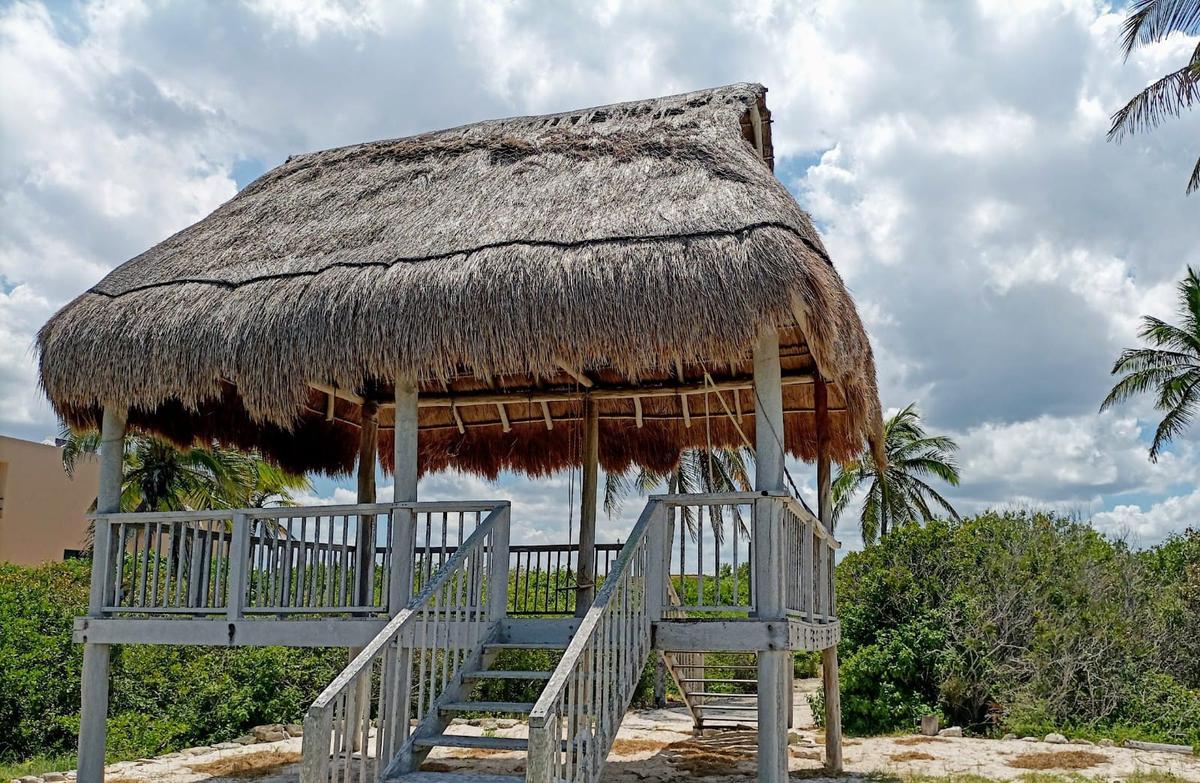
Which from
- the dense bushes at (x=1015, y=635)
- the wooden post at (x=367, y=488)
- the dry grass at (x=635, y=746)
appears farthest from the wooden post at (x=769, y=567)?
the dense bushes at (x=1015, y=635)

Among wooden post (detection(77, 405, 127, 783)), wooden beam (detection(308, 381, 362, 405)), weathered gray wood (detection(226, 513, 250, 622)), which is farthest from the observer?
wooden post (detection(77, 405, 127, 783))

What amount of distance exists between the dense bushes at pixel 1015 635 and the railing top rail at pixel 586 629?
34.2 feet

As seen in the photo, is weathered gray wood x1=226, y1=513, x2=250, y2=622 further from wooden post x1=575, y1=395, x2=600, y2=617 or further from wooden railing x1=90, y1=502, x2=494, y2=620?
wooden post x1=575, y1=395, x2=600, y2=617

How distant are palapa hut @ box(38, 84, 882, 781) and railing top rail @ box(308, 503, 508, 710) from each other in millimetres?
885

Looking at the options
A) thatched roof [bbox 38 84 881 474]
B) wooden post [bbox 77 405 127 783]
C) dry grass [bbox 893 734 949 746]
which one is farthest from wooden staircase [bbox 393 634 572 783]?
dry grass [bbox 893 734 949 746]

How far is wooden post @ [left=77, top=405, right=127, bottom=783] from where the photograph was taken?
9750 millimetres

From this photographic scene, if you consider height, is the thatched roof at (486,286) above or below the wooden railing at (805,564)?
above

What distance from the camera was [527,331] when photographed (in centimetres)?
845

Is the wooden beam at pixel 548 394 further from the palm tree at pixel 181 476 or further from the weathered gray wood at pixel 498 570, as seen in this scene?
the palm tree at pixel 181 476

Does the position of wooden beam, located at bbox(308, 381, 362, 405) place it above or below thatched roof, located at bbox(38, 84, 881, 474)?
below

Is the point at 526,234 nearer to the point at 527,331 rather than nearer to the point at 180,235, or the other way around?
the point at 527,331

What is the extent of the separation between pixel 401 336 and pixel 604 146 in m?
3.25

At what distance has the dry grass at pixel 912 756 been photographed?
13047 millimetres

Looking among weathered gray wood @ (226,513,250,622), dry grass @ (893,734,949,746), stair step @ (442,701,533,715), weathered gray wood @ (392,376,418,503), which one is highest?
weathered gray wood @ (392,376,418,503)
